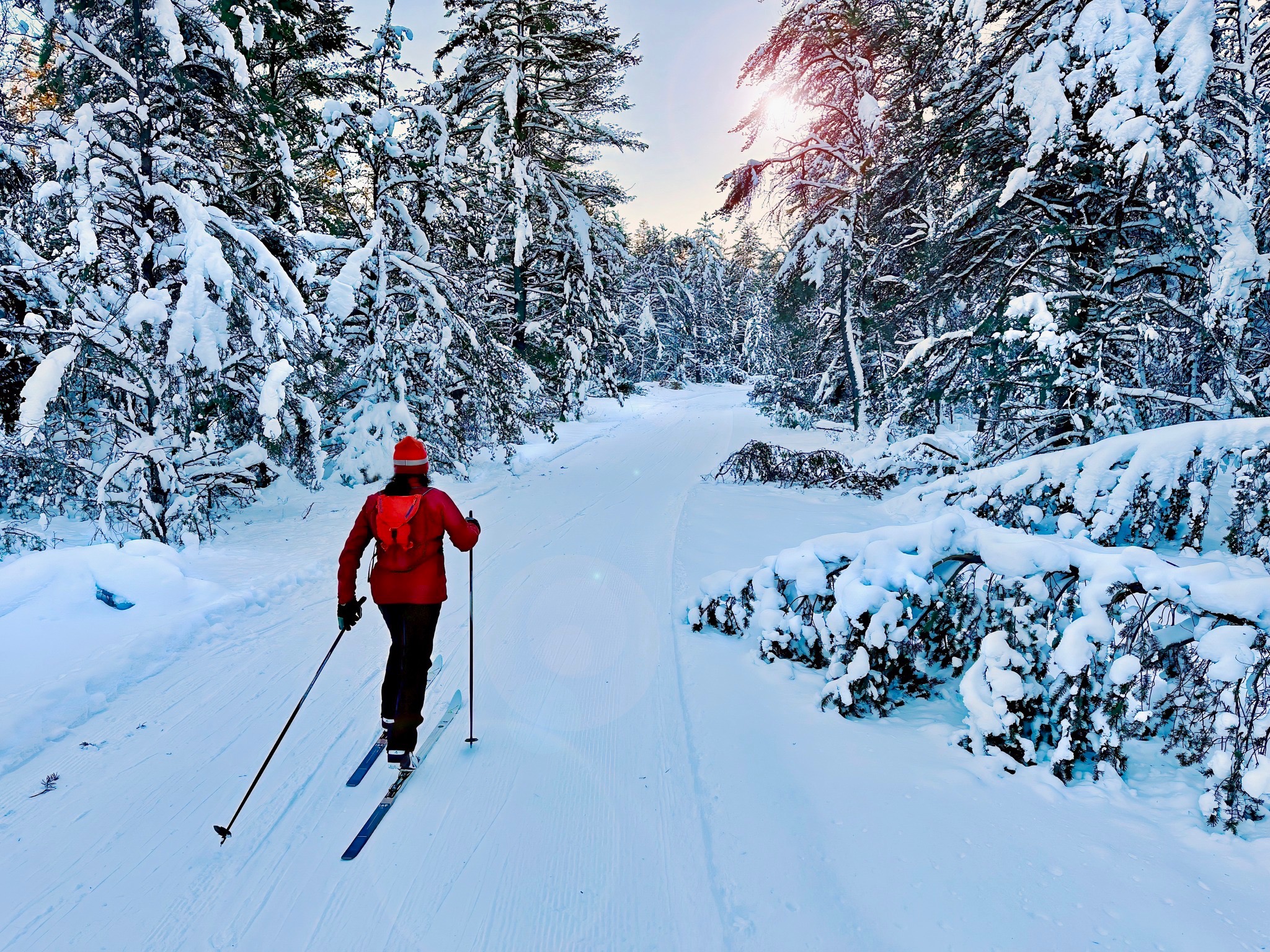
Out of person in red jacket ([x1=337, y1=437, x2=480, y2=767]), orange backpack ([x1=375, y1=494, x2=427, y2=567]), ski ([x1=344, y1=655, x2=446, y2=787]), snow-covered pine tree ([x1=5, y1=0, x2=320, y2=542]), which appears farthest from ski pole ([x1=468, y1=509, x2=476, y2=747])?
snow-covered pine tree ([x1=5, y1=0, x2=320, y2=542])

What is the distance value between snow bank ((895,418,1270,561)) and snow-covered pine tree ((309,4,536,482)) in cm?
901

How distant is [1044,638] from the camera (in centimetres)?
320

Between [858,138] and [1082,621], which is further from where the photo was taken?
[858,138]

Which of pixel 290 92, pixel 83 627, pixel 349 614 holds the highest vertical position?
pixel 290 92

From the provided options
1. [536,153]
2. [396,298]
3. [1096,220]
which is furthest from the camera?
[536,153]

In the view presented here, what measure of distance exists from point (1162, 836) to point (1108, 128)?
5.42 m

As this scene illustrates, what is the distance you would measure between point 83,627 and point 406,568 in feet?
11.3

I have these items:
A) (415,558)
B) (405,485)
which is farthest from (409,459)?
(415,558)

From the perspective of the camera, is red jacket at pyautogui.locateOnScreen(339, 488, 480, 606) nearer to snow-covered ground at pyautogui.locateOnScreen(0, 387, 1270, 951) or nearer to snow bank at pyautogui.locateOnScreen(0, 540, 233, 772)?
snow-covered ground at pyautogui.locateOnScreen(0, 387, 1270, 951)

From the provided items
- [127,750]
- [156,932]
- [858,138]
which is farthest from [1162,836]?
[858,138]

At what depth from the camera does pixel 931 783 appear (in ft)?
10.7

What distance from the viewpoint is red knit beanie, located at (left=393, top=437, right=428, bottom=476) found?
140 inches

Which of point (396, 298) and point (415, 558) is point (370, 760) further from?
point (396, 298)

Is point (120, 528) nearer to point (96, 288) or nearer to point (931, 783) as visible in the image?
point (96, 288)
